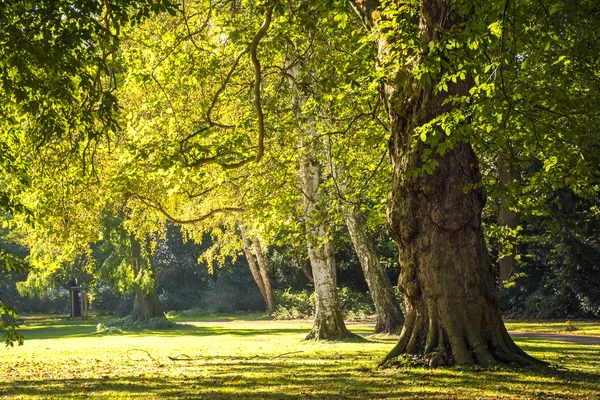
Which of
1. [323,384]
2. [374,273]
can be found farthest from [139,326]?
[323,384]

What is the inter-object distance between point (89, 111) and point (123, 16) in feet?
4.79

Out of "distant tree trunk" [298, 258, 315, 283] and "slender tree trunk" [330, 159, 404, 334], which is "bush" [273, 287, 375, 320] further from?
"slender tree trunk" [330, 159, 404, 334]

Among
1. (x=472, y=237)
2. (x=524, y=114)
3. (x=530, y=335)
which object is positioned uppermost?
(x=524, y=114)

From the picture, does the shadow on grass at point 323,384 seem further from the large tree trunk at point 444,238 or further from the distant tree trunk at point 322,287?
the distant tree trunk at point 322,287

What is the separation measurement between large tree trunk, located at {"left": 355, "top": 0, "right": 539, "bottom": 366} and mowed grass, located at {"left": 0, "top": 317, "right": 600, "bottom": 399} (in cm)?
59

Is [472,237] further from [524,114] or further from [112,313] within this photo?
[112,313]

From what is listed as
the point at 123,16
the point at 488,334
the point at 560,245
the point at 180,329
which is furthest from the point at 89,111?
the point at 180,329

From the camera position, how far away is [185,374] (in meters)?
12.7

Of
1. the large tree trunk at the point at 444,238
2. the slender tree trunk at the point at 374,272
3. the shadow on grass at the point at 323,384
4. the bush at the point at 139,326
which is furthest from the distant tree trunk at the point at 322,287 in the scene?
the bush at the point at 139,326

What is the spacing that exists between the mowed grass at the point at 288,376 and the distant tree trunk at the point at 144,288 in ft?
43.3

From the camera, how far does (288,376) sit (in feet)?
38.8

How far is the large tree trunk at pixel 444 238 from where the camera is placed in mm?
10953

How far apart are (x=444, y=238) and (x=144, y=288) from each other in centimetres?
2222

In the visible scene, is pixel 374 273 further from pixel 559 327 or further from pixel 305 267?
pixel 305 267
